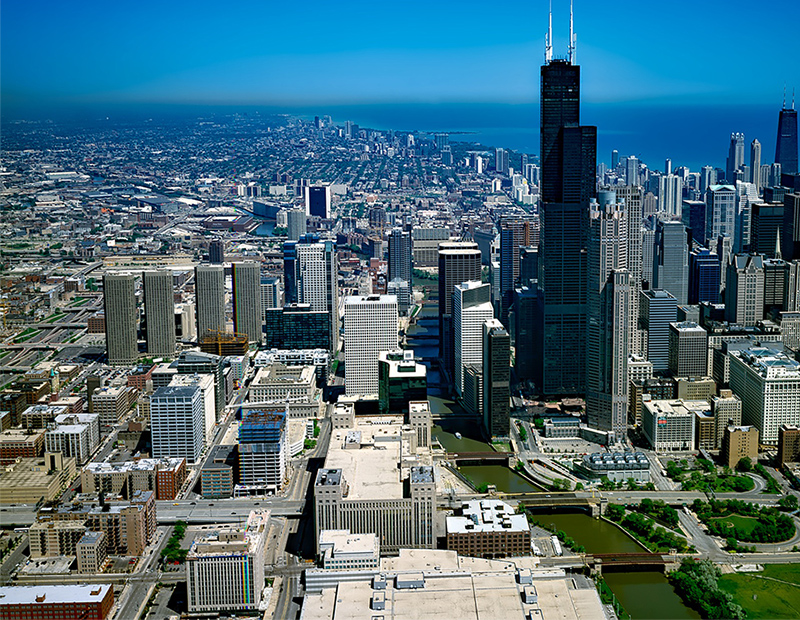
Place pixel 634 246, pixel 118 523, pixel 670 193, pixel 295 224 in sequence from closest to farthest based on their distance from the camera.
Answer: pixel 118 523 < pixel 634 246 < pixel 670 193 < pixel 295 224

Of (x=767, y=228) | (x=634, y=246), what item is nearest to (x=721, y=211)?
(x=767, y=228)

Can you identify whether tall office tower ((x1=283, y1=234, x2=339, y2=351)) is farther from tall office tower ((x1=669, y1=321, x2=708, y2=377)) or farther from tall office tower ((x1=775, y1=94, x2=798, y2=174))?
tall office tower ((x1=775, y1=94, x2=798, y2=174))

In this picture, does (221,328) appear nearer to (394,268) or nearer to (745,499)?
(394,268)

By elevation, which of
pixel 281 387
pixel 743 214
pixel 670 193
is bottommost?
pixel 281 387

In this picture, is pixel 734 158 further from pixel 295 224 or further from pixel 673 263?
pixel 295 224

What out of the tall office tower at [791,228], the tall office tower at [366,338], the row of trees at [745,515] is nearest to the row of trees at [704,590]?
the row of trees at [745,515]

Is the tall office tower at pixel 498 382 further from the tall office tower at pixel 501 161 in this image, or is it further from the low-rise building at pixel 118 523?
the tall office tower at pixel 501 161

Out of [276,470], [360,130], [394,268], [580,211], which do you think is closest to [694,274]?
[580,211]
